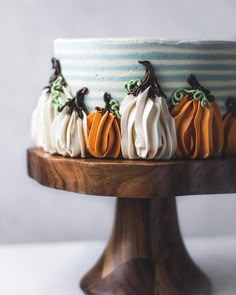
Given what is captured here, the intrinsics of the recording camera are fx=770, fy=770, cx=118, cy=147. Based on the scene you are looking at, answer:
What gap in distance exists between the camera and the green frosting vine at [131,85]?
48.8 inches

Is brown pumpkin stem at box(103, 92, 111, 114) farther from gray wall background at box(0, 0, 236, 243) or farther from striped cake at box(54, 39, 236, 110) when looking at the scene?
gray wall background at box(0, 0, 236, 243)

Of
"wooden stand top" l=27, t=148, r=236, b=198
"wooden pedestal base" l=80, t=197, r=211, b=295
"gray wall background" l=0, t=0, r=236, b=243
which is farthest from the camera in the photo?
"gray wall background" l=0, t=0, r=236, b=243

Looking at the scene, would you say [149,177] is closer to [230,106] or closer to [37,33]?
[230,106]

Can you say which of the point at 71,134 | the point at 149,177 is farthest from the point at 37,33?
the point at 149,177

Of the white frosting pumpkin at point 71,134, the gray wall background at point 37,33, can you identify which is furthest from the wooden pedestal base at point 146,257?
the gray wall background at point 37,33

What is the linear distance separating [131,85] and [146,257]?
34 cm

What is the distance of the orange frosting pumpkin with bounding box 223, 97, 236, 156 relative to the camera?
1.28 m

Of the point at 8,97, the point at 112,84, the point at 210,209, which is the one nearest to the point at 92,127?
the point at 112,84

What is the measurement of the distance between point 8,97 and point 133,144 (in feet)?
2.39

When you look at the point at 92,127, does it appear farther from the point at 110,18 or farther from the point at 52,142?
the point at 110,18

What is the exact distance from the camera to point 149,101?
122cm

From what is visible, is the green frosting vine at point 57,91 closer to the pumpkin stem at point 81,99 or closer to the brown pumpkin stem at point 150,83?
the pumpkin stem at point 81,99

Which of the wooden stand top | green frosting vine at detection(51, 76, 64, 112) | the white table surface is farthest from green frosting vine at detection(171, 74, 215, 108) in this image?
the white table surface

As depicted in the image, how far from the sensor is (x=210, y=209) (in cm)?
198
